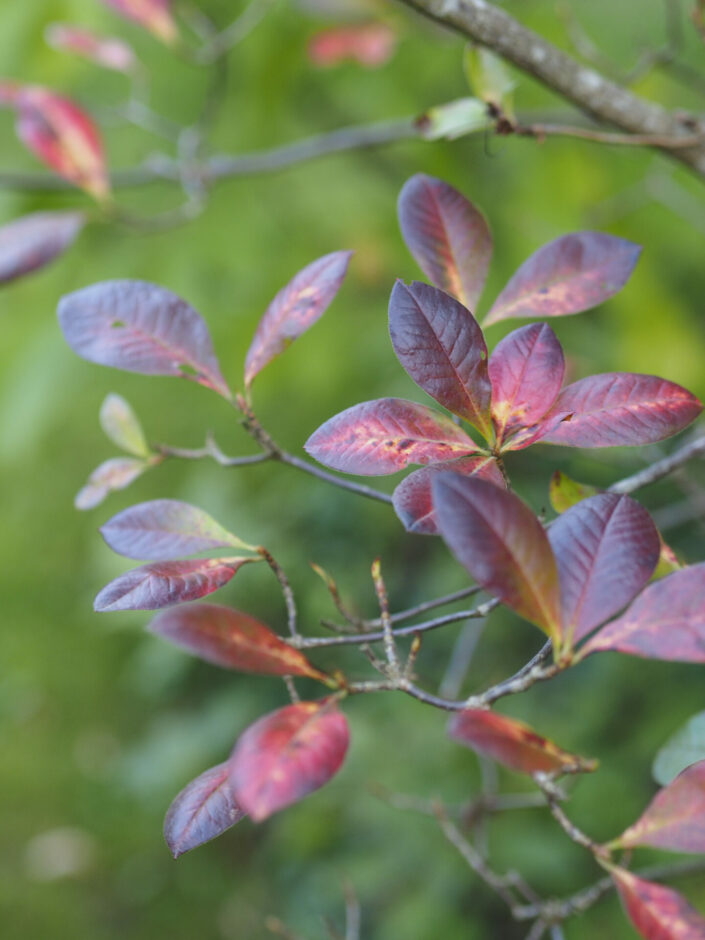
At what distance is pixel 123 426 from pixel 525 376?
0.29 meters

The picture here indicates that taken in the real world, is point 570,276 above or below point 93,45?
below

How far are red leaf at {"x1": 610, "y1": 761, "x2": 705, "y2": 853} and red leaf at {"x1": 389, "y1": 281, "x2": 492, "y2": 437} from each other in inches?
6.7

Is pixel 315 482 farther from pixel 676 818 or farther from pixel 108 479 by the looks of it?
pixel 676 818

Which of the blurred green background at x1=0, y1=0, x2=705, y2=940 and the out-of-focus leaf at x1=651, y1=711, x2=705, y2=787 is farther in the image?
the blurred green background at x1=0, y1=0, x2=705, y2=940

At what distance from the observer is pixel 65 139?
0.81 m

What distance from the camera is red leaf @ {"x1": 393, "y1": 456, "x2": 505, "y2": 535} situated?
0.33 m

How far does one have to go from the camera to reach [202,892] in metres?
1.78

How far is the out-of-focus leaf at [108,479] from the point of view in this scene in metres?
0.52

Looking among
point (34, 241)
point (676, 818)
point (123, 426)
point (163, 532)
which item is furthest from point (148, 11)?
point (676, 818)

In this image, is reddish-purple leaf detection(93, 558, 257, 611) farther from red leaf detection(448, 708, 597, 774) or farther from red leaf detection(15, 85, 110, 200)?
red leaf detection(15, 85, 110, 200)

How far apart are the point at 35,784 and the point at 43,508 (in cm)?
74

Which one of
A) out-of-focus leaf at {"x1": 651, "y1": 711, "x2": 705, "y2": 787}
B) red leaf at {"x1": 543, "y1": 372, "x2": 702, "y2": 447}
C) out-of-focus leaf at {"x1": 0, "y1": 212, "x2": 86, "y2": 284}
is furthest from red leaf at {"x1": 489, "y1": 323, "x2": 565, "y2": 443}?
out-of-focus leaf at {"x1": 0, "y1": 212, "x2": 86, "y2": 284}

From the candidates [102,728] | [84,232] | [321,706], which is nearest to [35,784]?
[102,728]

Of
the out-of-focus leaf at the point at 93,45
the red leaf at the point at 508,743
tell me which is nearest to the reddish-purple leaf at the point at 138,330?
the red leaf at the point at 508,743
